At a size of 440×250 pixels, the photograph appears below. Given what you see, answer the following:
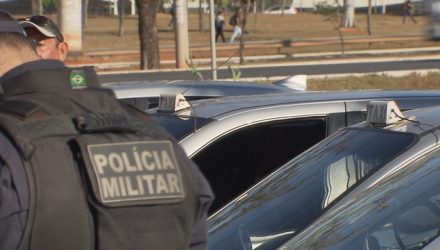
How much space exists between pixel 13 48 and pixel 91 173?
41 cm

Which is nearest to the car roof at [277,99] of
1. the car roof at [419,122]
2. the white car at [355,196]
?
the white car at [355,196]

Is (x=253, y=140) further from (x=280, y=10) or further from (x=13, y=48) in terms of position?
(x=280, y=10)

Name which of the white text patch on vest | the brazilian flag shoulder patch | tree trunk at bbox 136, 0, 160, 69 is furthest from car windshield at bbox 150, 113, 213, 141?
tree trunk at bbox 136, 0, 160, 69

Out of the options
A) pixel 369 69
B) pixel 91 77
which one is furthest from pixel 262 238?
pixel 369 69

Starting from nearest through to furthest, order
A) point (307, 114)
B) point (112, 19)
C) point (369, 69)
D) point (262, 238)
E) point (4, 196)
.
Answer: point (4, 196)
point (262, 238)
point (307, 114)
point (369, 69)
point (112, 19)

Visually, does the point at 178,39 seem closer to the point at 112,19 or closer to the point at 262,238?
the point at 262,238

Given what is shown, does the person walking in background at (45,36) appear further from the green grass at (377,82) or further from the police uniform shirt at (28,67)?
the green grass at (377,82)

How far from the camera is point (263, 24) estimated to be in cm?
6794

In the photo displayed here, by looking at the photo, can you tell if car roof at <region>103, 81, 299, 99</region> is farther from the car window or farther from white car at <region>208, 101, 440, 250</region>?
white car at <region>208, 101, 440, 250</region>

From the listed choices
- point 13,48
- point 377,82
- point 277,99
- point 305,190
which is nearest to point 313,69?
point 377,82

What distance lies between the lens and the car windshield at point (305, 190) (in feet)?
12.9

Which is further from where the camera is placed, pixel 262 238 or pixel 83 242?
pixel 262 238

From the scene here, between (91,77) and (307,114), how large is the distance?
2992 mm

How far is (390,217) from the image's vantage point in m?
3.49
